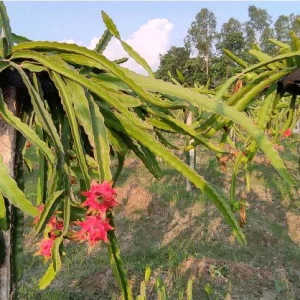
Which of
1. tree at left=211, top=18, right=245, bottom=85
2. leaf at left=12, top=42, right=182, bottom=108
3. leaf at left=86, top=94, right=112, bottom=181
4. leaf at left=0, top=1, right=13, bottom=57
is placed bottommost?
leaf at left=86, top=94, right=112, bottom=181

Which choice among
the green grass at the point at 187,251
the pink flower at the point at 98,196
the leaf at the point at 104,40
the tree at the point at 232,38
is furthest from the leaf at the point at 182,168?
the tree at the point at 232,38

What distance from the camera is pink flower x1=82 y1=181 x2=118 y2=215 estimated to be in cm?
65

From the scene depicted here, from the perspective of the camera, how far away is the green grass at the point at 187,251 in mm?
3555

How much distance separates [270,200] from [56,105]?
5649mm

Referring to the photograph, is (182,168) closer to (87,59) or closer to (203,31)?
(87,59)

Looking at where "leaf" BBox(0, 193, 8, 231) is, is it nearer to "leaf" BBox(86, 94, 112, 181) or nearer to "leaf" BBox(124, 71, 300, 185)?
"leaf" BBox(86, 94, 112, 181)

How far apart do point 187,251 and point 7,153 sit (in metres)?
3.70

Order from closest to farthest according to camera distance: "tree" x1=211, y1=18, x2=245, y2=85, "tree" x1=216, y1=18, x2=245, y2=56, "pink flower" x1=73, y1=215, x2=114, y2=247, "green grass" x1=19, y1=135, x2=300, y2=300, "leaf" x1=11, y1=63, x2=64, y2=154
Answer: "pink flower" x1=73, y1=215, x2=114, y2=247 < "leaf" x1=11, y1=63, x2=64, y2=154 < "green grass" x1=19, y1=135, x2=300, y2=300 < "tree" x1=211, y1=18, x2=245, y2=85 < "tree" x1=216, y1=18, x2=245, y2=56

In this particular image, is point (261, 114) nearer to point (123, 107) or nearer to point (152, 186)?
point (123, 107)

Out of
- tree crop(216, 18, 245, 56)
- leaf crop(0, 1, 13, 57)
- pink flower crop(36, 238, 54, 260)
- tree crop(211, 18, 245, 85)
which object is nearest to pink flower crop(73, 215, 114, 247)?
pink flower crop(36, 238, 54, 260)

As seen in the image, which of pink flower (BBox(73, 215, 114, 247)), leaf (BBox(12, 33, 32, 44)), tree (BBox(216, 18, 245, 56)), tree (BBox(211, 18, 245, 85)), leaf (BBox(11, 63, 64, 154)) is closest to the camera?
pink flower (BBox(73, 215, 114, 247))

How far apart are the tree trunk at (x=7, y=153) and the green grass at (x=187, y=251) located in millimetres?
2443

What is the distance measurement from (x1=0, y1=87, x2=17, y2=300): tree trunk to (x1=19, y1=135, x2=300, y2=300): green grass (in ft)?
8.01

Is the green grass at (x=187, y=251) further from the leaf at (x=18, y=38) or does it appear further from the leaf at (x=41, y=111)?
the leaf at (x=41, y=111)
